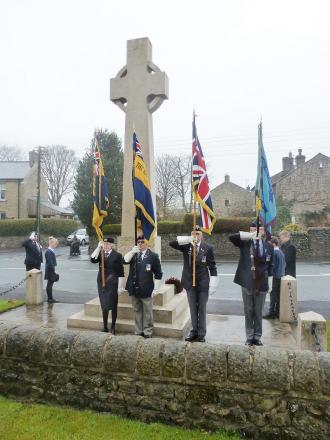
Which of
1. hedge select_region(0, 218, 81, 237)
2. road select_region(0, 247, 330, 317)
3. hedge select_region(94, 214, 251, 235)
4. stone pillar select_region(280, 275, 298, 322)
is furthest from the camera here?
hedge select_region(0, 218, 81, 237)

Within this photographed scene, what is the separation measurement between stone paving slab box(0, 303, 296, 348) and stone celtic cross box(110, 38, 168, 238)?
100 inches

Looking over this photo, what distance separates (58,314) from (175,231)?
18.1 m

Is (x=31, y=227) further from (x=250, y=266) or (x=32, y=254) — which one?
(x=250, y=266)

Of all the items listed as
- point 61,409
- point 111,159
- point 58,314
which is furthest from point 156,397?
point 111,159

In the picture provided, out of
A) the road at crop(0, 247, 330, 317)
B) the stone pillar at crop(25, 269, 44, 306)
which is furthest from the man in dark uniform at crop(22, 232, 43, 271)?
the road at crop(0, 247, 330, 317)

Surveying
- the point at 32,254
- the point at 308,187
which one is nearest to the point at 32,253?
the point at 32,254

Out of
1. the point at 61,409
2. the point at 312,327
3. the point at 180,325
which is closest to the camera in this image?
the point at 61,409

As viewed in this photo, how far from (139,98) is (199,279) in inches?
157

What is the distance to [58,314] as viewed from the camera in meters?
8.52

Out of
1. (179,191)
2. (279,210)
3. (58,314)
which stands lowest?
(58,314)

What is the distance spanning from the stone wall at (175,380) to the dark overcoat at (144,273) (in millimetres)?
1782

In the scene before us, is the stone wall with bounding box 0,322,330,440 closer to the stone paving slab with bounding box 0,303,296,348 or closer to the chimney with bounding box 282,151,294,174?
the stone paving slab with bounding box 0,303,296,348

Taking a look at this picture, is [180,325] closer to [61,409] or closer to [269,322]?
[269,322]

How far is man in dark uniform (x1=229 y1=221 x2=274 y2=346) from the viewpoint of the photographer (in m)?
5.90
